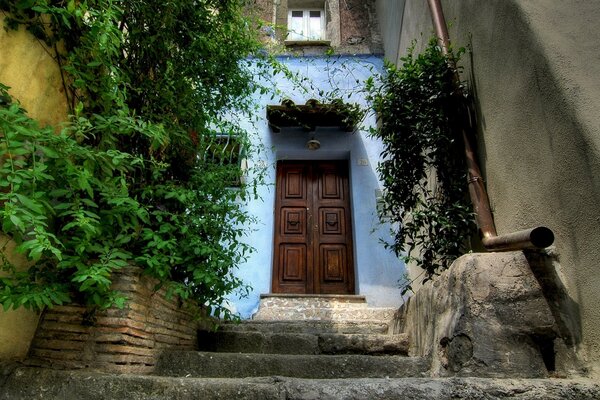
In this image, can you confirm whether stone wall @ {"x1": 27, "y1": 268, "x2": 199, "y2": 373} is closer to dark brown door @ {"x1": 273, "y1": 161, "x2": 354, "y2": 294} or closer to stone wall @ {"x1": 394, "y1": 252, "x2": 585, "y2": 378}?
stone wall @ {"x1": 394, "y1": 252, "x2": 585, "y2": 378}

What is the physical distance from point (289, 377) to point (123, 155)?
134 cm

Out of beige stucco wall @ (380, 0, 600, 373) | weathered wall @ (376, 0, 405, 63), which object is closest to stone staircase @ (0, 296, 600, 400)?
beige stucco wall @ (380, 0, 600, 373)

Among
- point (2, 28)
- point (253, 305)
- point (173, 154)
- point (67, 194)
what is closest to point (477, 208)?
point (173, 154)

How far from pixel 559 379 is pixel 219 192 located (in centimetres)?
217

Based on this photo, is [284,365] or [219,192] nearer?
[284,365]

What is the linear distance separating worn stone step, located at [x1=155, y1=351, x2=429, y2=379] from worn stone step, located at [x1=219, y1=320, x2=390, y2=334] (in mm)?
808

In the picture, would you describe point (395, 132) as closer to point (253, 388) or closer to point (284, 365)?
point (284, 365)

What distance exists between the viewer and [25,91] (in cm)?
194

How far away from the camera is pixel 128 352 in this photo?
189 cm

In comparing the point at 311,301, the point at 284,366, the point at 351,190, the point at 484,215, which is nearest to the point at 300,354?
the point at 284,366

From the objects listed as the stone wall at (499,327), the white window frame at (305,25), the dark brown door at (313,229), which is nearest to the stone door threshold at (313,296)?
the dark brown door at (313,229)

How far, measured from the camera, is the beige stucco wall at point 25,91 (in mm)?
1739

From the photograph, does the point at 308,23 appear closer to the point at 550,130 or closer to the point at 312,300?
the point at 312,300

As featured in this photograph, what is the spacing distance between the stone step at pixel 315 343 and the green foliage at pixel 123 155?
1.37 ft
